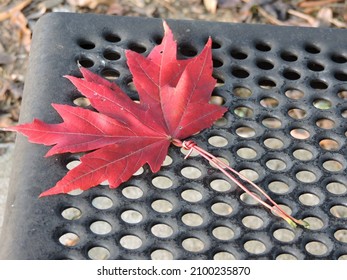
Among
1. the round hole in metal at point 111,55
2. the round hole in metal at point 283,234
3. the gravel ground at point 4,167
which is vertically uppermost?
the round hole in metal at point 111,55

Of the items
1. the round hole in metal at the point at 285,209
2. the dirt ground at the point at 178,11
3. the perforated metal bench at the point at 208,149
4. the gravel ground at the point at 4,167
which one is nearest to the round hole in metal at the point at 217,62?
the perforated metal bench at the point at 208,149

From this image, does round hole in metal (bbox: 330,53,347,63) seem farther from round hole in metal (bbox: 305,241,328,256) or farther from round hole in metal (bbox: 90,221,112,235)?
round hole in metal (bbox: 90,221,112,235)

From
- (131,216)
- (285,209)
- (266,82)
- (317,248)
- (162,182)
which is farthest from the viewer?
(162,182)

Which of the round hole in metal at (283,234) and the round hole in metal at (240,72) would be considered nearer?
the round hole in metal at (240,72)

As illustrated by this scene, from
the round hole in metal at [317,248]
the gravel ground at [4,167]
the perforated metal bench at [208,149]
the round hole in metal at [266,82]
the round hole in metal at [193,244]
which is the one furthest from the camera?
the gravel ground at [4,167]

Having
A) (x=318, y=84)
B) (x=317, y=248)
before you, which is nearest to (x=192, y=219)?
(x=317, y=248)

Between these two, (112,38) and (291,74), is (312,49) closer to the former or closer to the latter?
(291,74)

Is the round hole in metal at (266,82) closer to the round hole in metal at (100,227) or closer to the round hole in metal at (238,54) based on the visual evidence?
the round hole in metal at (238,54)
